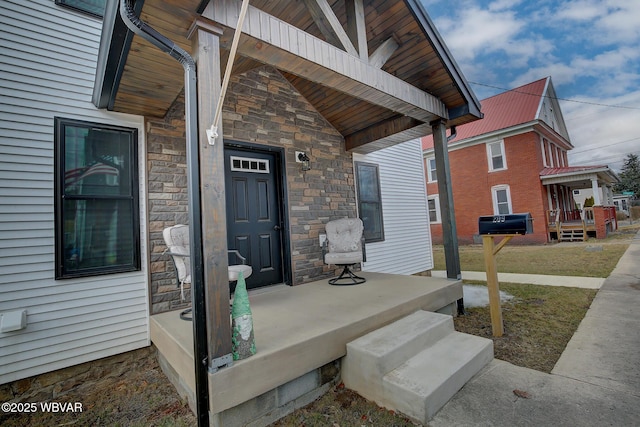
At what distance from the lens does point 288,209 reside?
160 inches

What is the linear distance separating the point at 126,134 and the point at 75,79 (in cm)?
64

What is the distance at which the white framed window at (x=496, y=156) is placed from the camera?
39.5 ft

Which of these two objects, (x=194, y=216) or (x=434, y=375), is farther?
(x=434, y=375)

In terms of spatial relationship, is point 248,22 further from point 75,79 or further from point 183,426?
point 183,426

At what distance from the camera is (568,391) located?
6.16 ft

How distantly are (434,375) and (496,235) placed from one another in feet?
5.41

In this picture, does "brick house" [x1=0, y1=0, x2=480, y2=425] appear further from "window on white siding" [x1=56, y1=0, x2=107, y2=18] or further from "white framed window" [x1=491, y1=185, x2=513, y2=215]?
"white framed window" [x1=491, y1=185, x2=513, y2=215]

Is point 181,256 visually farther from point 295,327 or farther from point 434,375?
point 434,375

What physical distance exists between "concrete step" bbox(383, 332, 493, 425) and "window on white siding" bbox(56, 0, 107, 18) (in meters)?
4.39

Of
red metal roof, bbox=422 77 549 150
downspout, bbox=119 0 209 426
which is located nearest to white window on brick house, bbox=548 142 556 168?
red metal roof, bbox=422 77 549 150

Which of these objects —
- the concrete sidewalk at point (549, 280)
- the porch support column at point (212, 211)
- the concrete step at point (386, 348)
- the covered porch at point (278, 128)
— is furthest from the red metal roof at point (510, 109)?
the porch support column at point (212, 211)

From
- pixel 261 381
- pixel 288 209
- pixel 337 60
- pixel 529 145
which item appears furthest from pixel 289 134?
pixel 529 145

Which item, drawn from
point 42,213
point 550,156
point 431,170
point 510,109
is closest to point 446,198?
point 42,213

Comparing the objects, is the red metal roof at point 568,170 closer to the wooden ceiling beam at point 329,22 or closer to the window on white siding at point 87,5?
the wooden ceiling beam at point 329,22
